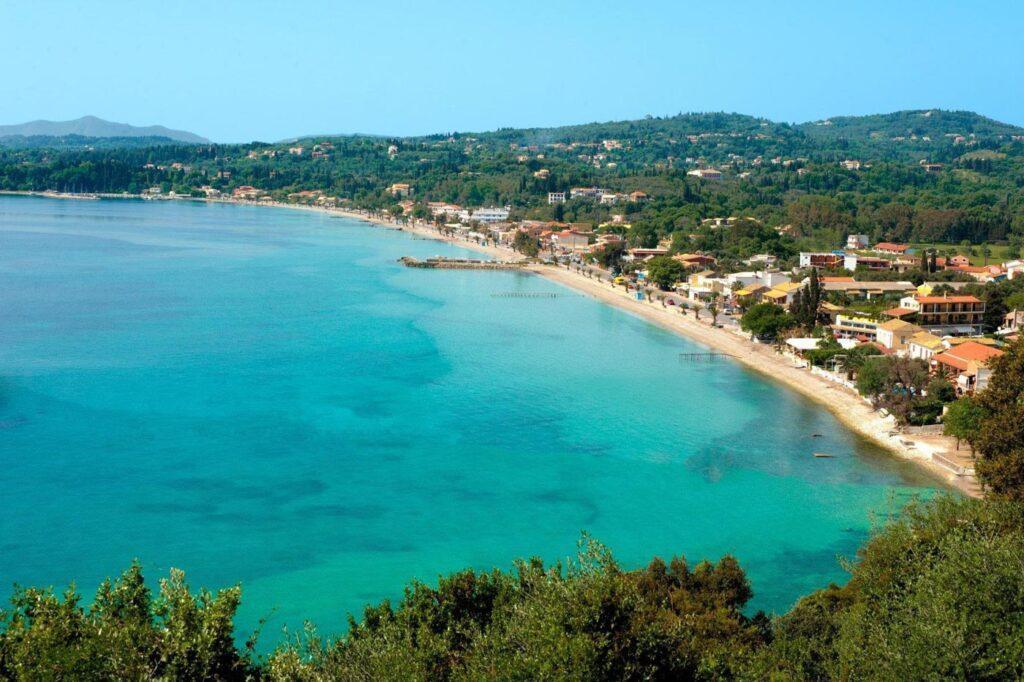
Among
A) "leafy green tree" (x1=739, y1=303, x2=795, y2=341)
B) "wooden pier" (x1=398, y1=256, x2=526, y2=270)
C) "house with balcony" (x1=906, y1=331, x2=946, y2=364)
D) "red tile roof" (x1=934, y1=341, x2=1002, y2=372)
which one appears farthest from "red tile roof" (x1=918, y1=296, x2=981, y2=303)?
"wooden pier" (x1=398, y1=256, x2=526, y2=270)

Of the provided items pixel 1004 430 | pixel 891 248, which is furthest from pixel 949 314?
pixel 891 248

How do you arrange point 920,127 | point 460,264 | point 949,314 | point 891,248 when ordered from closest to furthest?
1. point 949,314
2. point 891,248
3. point 460,264
4. point 920,127

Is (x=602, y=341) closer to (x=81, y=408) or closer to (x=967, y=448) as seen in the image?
(x=967, y=448)

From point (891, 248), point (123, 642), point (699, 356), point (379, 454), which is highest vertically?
point (891, 248)

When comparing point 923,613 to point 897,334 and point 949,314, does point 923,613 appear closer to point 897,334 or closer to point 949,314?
point 897,334

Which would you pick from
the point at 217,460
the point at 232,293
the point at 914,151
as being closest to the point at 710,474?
the point at 217,460

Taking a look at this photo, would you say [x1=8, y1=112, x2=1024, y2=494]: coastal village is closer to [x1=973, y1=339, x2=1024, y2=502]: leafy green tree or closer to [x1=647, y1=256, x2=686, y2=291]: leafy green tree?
[x1=647, y1=256, x2=686, y2=291]: leafy green tree
